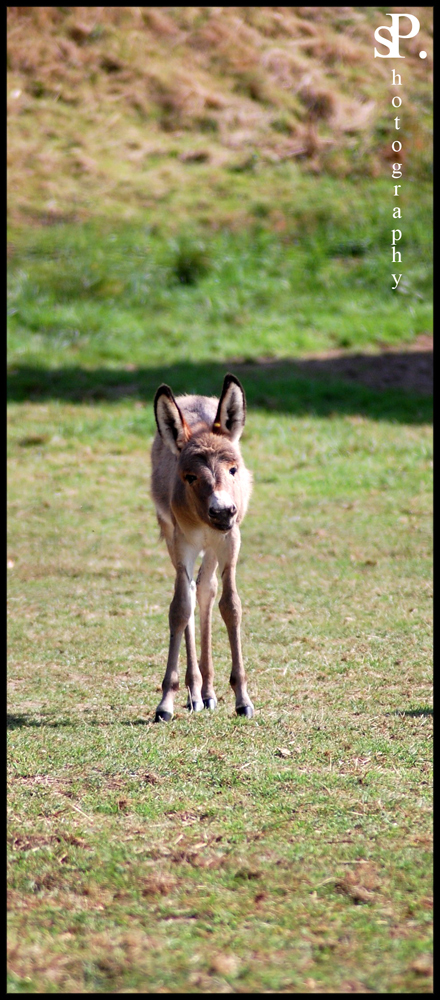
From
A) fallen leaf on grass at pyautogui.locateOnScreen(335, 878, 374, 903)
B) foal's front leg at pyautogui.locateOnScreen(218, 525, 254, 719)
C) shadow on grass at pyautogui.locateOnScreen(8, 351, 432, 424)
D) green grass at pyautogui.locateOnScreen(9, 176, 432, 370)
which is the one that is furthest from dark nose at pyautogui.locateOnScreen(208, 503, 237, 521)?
green grass at pyautogui.locateOnScreen(9, 176, 432, 370)

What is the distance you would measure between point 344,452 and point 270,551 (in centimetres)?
435

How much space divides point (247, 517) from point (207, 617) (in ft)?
20.0

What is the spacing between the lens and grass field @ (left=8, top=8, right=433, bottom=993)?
3.56 metres

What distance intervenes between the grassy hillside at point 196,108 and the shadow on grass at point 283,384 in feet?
20.6

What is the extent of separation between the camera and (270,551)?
11.1 meters

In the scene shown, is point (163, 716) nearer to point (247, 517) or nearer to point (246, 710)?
point (246, 710)

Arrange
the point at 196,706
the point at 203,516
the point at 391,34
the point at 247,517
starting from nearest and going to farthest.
Answer: the point at 203,516 < the point at 196,706 < the point at 247,517 < the point at 391,34

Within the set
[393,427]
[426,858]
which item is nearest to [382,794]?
[426,858]

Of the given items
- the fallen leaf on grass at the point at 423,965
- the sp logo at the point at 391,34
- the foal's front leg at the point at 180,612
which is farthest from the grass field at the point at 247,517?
the sp logo at the point at 391,34

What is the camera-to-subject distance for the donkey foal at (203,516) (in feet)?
18.9

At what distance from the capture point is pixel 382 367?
1875cm

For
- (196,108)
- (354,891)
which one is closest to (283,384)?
(196,108)

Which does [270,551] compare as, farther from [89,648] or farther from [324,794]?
[324,794]

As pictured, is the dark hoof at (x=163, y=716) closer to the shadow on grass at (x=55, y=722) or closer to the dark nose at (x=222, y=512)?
the shadow on grass at (x=55, y=722)
